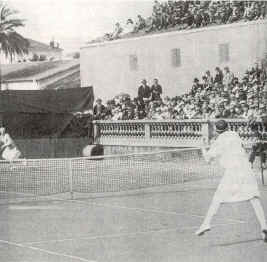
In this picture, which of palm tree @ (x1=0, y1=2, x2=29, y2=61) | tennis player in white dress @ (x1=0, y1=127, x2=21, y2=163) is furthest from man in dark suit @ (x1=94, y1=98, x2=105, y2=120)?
palm tree @ (x1=0, y1=2, x2=29, y2=61)

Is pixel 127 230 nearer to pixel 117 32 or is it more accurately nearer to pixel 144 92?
pixel 144 92

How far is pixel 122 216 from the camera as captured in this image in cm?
1108

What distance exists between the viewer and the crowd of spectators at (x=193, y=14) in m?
21.2

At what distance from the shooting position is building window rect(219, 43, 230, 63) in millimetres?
22781

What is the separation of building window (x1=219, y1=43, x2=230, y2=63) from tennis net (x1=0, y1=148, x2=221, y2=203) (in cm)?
427

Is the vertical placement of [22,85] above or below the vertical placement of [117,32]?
below

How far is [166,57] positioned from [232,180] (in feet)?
54.2

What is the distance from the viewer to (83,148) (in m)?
23.0

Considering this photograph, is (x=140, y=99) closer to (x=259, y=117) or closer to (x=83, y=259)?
(x=259, y=117)

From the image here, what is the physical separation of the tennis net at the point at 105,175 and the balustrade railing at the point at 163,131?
0.64 metres

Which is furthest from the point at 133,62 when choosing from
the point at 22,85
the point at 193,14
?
the point at 22,85

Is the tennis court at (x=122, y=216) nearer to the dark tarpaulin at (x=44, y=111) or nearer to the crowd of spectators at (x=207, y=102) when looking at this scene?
the crowd of spectators at (x=207, y=102)

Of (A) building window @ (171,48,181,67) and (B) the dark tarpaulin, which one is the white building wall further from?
(B) the dark tarpaulin

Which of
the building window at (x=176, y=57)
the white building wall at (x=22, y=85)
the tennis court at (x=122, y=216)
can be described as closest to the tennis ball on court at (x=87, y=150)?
the tennis court at (x=122, y=216)
